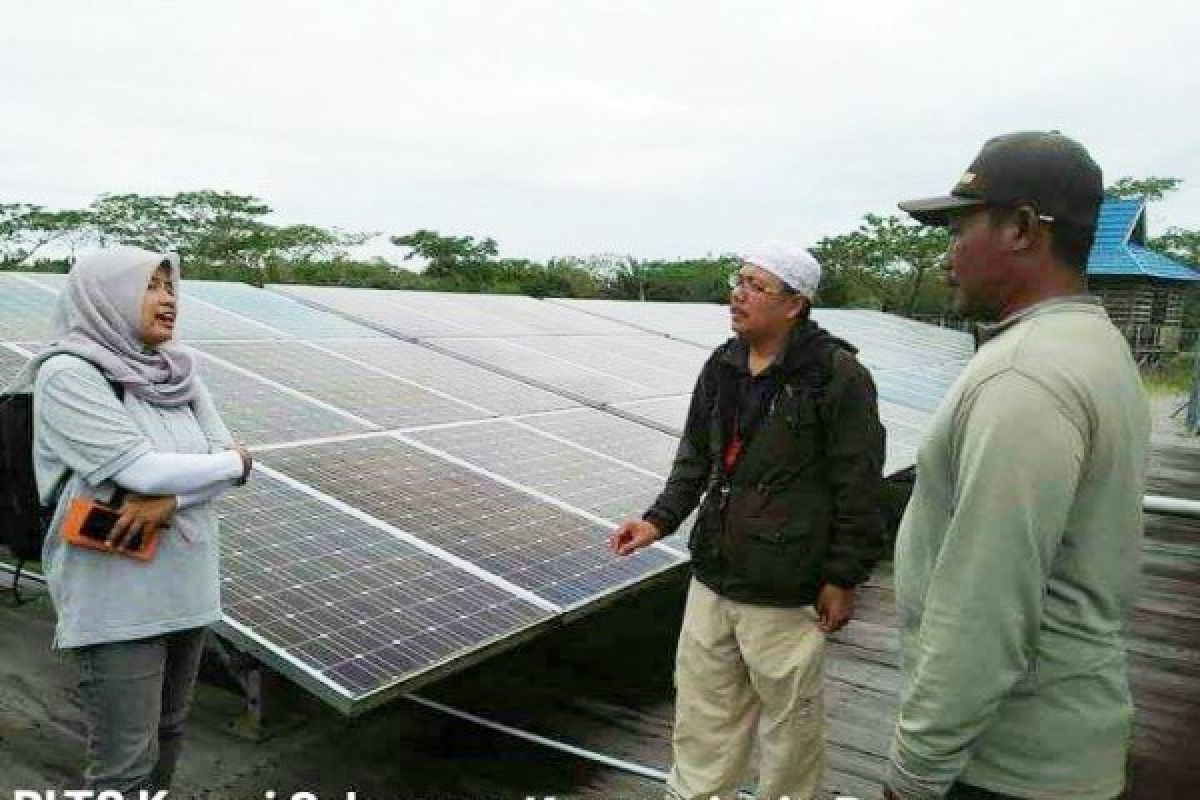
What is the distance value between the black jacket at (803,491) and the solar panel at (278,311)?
4993 millimetres

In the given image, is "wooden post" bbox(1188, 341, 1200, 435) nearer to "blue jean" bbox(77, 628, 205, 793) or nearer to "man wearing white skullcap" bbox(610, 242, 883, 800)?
"man wearing white skullcap" bbox(610, 242, 883, 800)

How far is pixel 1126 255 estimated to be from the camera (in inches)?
1114

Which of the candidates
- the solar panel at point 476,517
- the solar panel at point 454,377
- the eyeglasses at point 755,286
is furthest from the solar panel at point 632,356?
the eyeglasses at point 755,286

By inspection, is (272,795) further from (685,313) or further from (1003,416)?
(685,313)

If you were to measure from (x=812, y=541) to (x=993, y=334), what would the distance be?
55.3 inches

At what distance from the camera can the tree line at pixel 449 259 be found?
3080cm

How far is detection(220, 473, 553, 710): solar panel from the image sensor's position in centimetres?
305

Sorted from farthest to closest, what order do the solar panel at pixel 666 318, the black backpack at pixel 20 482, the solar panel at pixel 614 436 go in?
the solar panel at pixel 666 318, the solar panel at pixel 614 436, the black backpack at pixel 20 482

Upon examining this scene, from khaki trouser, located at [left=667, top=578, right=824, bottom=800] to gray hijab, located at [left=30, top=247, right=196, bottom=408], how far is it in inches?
82.5

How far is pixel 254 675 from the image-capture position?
3.76 m

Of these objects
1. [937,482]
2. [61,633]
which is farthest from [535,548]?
[937,482]

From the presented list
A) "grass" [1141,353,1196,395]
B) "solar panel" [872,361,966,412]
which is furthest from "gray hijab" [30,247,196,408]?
"grass" [1141,353,1196,395]

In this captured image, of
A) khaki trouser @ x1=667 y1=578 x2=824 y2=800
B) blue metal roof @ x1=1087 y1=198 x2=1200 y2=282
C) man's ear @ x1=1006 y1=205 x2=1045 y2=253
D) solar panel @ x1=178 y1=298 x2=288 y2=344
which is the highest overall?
blue metal roof @ x1=1087 y1=198 x2=1200 y2=282

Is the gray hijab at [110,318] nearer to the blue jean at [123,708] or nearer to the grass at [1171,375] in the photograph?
the blue jean at [123,708]
